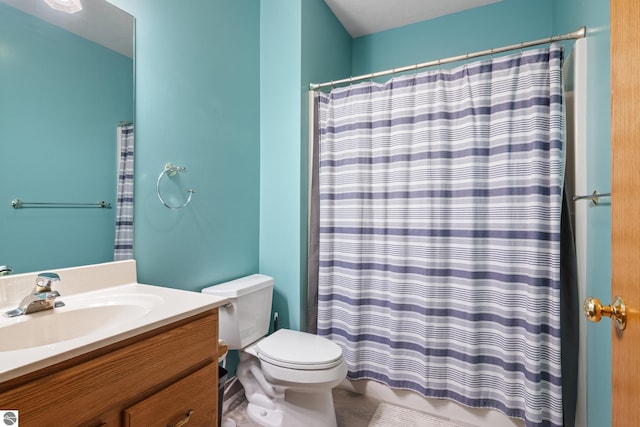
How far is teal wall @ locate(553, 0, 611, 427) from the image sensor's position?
3.46 ft

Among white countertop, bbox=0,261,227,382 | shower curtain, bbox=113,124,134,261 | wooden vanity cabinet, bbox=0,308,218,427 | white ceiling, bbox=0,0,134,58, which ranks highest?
white ceiling, bbox=0,0,134,58

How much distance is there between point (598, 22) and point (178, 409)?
198cm

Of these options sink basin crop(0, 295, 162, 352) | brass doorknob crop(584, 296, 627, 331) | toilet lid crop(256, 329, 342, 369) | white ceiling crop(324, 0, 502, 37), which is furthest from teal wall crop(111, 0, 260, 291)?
brass doorknob crop(584, 296, 627, 331)

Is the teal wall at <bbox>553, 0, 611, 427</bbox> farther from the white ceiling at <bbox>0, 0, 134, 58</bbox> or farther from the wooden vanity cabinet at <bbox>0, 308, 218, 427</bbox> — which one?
the white ceiling at <bbox>0, 0, 134, 58</bbox>

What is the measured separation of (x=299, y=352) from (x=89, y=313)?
0.88 meters

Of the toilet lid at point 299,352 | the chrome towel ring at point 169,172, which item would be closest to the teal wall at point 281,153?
the toilet lid at point 299,352

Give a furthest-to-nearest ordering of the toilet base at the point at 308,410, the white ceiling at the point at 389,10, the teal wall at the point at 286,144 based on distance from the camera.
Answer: the white ceiling at the point at 389,10 → the teal wall at the point at 286,144 → the toilet base at the point at 308,410

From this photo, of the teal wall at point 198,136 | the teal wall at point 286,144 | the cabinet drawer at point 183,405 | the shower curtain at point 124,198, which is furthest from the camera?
the teal wall at point 286,144

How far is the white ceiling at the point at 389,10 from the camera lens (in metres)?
2.16

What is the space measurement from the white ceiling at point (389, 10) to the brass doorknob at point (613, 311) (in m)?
2.28

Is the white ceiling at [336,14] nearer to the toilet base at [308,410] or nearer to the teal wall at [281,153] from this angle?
the teal wall at [281,153]

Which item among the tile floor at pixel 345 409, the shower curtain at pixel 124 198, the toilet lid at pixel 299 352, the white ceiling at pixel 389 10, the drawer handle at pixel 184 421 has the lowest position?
the tile floor at pixel 345 409

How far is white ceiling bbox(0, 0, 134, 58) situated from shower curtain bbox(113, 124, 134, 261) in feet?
1.08

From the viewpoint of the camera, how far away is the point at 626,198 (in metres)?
0.59
